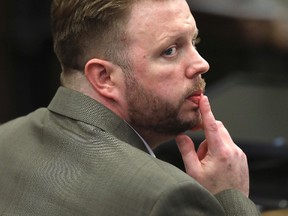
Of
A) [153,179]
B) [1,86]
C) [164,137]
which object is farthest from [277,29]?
[153,179]

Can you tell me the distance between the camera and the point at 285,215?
2.46 metres

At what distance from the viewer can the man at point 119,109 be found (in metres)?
1.94

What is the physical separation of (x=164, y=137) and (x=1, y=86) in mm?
3742

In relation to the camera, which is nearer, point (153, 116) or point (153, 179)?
point (153, 179)

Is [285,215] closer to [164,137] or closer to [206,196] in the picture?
[164,137]

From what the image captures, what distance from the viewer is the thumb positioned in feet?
6.70

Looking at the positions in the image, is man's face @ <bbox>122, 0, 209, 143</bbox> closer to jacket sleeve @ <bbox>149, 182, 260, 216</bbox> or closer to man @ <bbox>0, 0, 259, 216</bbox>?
man @ <bbox>0, 0, 259, 216</bbox>

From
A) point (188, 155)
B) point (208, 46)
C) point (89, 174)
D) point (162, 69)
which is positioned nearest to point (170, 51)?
point (162, 69)

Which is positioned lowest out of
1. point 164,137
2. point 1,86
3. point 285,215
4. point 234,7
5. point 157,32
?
point 1,86

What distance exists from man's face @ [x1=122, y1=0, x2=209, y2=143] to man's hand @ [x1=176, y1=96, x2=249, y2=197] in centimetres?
4

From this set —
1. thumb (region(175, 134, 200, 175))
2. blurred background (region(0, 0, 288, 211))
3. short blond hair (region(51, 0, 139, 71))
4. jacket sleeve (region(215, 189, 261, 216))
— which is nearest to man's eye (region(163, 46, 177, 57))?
short blond hair (region(51, 0, 139, 71))

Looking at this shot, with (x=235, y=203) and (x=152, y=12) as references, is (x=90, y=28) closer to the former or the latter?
(x=152, y=12)

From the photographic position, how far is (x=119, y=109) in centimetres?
204

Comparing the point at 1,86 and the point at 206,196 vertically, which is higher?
the point at 206,196
